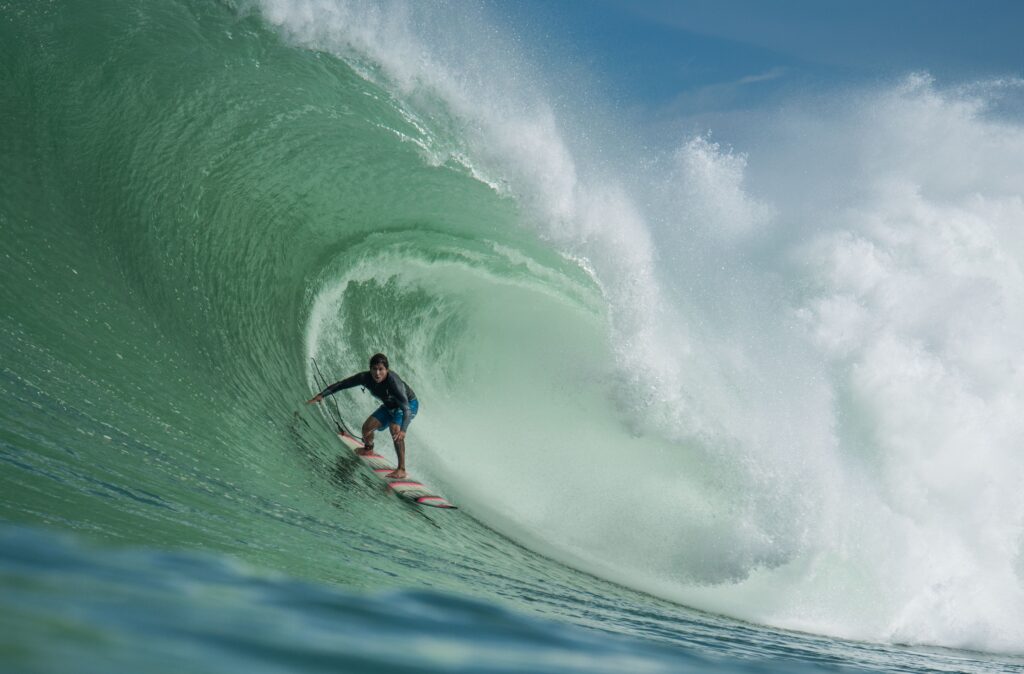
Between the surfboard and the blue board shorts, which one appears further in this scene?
the blue board shorts

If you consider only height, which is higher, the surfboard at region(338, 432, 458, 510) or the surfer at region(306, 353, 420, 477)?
the surfer at region(306, 353, 420, 477)

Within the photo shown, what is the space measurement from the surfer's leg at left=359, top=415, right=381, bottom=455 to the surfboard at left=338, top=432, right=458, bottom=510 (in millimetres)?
47

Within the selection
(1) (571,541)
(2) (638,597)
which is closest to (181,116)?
(1) (571,541)

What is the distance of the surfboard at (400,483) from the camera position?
246 inches

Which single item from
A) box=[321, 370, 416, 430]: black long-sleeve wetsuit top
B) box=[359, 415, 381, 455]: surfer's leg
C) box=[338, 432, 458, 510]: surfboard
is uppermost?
box=[321, 370, 416, 430]: black long-sleeve wetsuit top

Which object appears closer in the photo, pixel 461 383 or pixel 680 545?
pixel 680 545

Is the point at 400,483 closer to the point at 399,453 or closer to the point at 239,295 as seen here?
the point at 399,453

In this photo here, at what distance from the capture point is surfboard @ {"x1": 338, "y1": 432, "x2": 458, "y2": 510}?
625 cm

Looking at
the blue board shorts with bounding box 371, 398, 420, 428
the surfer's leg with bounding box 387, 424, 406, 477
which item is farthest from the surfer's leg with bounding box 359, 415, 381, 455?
the surfer's leg with bounding box 387, 424, 406, 477

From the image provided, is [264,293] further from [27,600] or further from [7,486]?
[27,600]

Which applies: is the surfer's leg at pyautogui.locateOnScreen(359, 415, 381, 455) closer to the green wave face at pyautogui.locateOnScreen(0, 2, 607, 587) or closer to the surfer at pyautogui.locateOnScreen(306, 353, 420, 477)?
the surfer at pyautogui.locateOnScreen(306, 353, 420, 477)

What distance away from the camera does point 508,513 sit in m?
7.49

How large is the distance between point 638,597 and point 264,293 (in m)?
4.64

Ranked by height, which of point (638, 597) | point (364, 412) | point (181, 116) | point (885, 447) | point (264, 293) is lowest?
point (638, 597)
